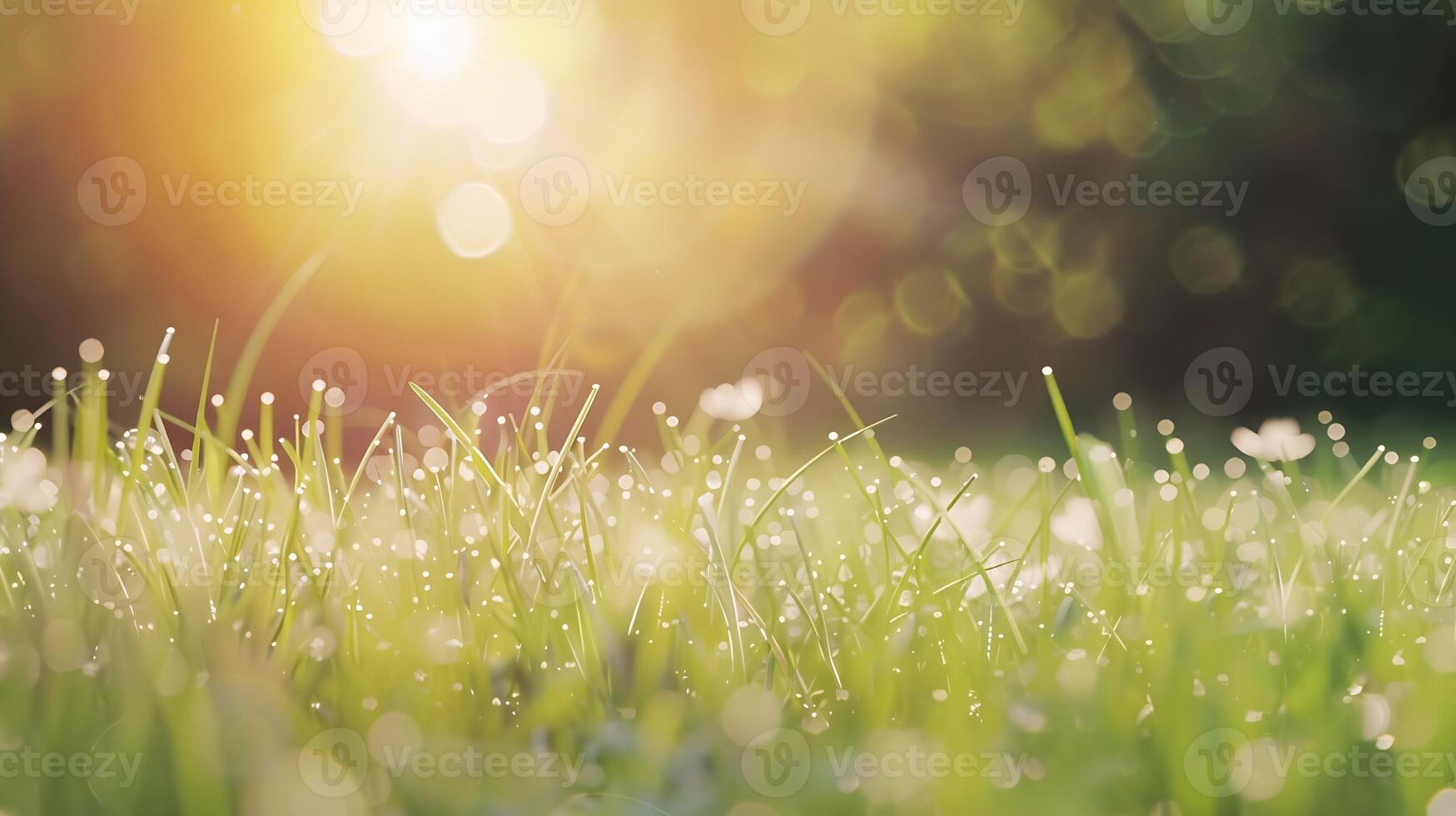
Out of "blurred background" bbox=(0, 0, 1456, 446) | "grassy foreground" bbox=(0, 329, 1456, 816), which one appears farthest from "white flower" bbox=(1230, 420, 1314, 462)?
"blurred background" bbox=(0, 0, 1456, 446)

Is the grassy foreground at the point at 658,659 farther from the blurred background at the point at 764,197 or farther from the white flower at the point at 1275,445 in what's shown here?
the blurred background at the point at 764,197

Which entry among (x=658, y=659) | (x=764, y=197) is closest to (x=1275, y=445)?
(x=658, y=659)

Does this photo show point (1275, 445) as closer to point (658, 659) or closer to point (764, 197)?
point (658, 659)

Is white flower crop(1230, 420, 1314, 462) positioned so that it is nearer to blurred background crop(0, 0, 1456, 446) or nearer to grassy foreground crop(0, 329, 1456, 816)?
grassy foreground crop(0, 329, 1456, 816)

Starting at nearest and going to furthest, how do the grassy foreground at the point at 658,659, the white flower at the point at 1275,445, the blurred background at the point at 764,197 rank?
1. the grassy foreground at the point at 658,659
2. the white flower at the point at 1275,445
3. the blurred background at the point at 764,197

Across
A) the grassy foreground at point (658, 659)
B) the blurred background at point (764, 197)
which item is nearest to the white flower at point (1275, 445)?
the grassy foreground at point (658, 659)

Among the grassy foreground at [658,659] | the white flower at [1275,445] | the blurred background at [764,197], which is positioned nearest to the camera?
the grassy foreground at [658,659]
